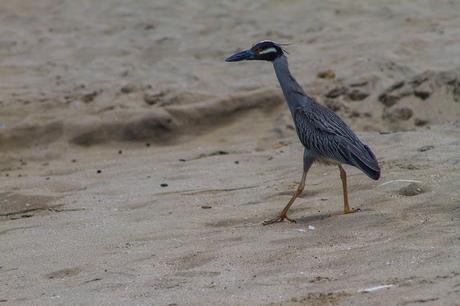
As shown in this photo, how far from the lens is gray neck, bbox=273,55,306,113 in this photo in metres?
8.05

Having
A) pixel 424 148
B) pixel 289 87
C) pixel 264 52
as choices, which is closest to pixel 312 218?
pixel 289 87

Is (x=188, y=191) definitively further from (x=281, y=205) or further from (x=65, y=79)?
(x=65, y=79)

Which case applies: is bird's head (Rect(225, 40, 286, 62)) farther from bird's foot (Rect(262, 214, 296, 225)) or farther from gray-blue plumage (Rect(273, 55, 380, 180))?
bird's foot (Rect(262, 214, 296, 225))

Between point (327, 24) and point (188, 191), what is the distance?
17.6ft

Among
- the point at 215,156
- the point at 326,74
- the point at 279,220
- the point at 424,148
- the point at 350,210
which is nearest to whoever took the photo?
the point at 350,210

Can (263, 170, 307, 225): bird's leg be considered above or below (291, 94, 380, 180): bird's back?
below

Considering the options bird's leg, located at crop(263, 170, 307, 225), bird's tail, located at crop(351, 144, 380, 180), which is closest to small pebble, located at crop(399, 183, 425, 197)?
bird's tail, located at crop(351, 144, 380, 180)

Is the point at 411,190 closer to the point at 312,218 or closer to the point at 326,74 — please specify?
the point at 312,218

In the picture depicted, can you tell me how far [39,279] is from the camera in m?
6.33

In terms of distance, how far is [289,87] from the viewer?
811 cm

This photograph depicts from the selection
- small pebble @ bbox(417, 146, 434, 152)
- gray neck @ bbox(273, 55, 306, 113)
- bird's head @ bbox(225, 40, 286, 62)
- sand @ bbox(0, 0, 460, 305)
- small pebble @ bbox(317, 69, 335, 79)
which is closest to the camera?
sand @ bbox(0, 0, 460, 305)

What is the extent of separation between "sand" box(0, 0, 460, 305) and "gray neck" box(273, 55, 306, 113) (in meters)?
0.67

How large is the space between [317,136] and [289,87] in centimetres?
61

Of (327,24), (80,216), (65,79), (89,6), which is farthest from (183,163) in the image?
(89,6)
